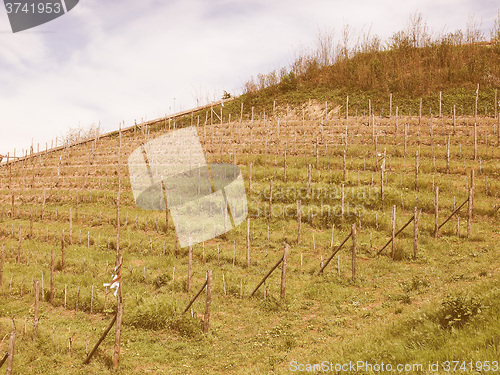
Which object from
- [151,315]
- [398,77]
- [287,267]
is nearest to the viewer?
[151,315]

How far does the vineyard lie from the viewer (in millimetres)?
10039

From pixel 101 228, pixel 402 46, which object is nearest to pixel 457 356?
pixel 101 228

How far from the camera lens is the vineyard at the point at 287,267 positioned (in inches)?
395

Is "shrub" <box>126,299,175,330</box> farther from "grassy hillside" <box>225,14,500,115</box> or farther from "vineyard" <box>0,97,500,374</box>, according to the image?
"grassy hillside" <box>225,14,500,115</box>

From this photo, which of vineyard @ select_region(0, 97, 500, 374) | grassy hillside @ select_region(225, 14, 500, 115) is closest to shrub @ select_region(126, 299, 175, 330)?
vineyard @ select_region(0, 97, 500, 374)

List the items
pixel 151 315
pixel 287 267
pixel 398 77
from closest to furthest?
pixel 151 315
pixel 287 267
pixel 398 77

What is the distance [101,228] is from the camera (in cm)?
2588

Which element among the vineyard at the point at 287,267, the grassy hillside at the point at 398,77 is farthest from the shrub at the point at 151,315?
the grassy hillside at the point at 398,77

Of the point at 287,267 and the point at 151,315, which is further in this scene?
the point at 287,267

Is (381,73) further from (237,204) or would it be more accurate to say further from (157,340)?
(157,340)

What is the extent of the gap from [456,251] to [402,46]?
4151 cm

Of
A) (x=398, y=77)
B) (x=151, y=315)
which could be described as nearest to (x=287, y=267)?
(x=151, y=315)

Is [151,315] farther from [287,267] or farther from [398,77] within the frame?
[398,77]

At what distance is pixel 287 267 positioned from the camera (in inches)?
709
